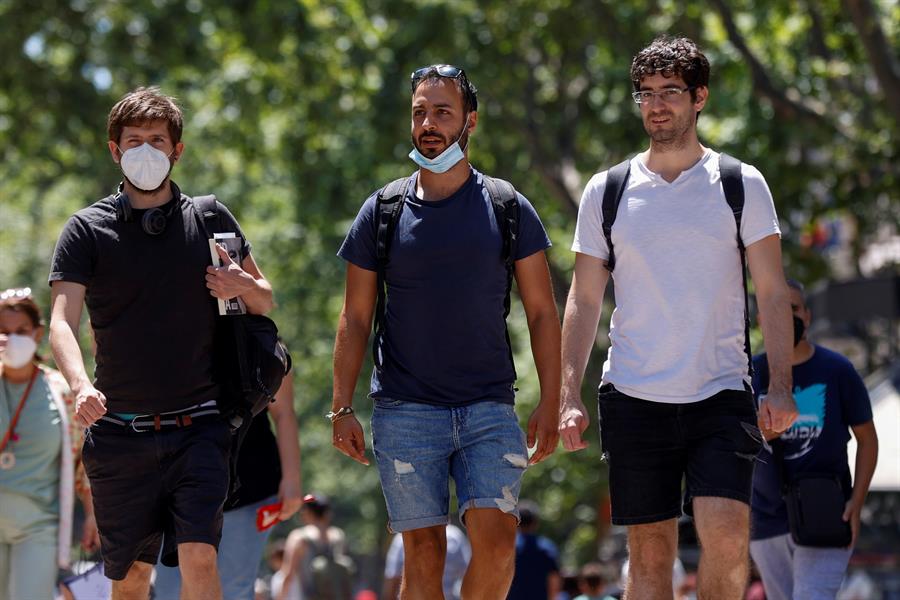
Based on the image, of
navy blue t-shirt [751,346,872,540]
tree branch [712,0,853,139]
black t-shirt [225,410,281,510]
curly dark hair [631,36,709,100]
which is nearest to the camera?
curly dark hair [631,36,709,100]

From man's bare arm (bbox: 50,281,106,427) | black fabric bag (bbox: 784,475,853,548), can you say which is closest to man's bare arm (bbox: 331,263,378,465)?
man's bare arm (bbox: 50,281,106,427)

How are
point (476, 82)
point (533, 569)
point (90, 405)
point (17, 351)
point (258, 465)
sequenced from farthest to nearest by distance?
point (476, 82), point (533, 569), point (17, 351), point (258, 465), point (90, 405)

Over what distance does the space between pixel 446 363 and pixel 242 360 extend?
78cm

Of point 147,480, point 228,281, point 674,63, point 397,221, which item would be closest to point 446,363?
point 397,221

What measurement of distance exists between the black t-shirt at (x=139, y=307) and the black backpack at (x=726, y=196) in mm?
1555

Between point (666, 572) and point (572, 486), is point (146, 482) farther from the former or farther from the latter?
point (572, 486)

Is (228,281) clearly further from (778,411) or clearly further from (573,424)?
(778,411)

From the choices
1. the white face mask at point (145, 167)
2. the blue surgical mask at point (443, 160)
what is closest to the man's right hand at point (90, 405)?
the white face mask at point (145, 167)

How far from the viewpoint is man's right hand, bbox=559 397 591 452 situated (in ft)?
20.1

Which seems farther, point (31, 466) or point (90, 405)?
point (31, 466)

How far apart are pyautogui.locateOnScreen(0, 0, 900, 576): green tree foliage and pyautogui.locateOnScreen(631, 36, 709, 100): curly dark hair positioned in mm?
7797

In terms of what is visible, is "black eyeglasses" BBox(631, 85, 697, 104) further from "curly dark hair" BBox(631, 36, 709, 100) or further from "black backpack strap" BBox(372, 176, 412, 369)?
"black backpack strap" BBox(372, 176, 412, 369)

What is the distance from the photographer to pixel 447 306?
6301mm

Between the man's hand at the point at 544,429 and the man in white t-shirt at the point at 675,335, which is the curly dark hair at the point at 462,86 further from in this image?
the man's hand at the point at 544,429
